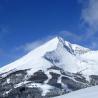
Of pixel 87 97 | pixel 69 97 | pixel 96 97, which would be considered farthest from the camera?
pixel 69 97

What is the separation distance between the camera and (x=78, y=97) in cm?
2556

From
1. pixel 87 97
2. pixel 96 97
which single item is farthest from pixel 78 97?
pixel 96 97

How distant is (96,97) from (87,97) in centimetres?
175

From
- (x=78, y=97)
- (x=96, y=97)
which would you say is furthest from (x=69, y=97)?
(x=96, y=97)

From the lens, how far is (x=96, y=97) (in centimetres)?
2272

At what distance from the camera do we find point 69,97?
27.9m

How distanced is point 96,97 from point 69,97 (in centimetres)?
538

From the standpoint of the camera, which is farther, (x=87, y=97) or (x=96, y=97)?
(x=87, y=97)

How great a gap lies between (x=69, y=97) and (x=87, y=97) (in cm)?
364

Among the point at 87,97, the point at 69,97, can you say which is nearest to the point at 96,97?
the point at 87,97

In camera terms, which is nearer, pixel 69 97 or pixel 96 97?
pixel 96 97

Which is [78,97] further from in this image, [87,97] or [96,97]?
[96,97]

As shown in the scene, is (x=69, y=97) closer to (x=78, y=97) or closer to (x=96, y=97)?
(x=78, y=97)

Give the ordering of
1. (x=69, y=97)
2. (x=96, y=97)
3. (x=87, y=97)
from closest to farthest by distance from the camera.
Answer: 1. (x=96, y=97)
2. (x=87, y=97)
3. (x=69, y=97)
